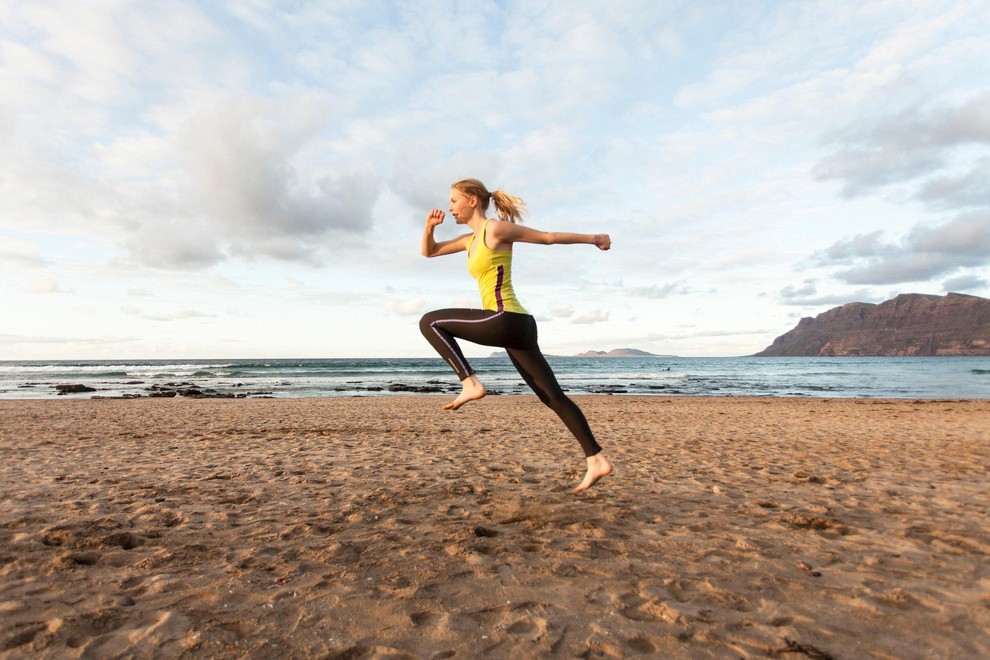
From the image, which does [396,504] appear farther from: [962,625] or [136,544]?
[962,625]

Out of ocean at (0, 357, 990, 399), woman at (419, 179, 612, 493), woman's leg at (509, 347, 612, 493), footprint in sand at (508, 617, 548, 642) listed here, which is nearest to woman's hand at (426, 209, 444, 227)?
woman at (419, 179, 612, 493)

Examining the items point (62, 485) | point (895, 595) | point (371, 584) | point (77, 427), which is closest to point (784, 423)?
point (895, 595)

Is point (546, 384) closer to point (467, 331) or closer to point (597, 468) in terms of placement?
point (467, 331)

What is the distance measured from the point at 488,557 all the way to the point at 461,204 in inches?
95.9

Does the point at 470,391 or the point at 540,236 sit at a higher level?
the point at 540,236

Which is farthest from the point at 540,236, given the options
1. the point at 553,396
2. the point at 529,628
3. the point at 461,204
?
the point at 529,628

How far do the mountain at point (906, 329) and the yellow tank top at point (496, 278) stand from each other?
584 feet

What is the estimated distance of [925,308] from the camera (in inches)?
6791

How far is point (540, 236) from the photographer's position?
145 inches

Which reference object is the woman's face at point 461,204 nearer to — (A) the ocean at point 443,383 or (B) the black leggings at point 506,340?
(B) the black leggings at point 506,340

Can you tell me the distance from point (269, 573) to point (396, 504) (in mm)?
1736

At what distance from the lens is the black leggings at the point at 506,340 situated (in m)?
3.73

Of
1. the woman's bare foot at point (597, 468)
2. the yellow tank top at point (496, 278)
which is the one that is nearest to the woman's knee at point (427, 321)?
the yellow tank top at point (496, 278)

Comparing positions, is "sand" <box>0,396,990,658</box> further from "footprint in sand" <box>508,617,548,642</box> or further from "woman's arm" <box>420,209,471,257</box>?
"woman's arm" <box>420,209,471,257</box>
